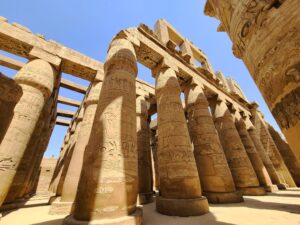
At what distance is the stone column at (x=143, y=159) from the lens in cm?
666

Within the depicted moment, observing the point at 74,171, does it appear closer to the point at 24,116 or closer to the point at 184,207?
the point at 24,116

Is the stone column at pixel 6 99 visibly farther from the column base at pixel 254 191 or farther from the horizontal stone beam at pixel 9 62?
the horizontal stone beam at pixel 9 62

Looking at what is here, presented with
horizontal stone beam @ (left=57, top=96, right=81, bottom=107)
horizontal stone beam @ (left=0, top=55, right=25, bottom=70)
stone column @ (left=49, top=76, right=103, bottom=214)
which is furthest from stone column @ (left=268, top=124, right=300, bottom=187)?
horizontal stone beam @ (left=0, top=55, right=25, bottom=70)

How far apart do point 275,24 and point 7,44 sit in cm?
1000

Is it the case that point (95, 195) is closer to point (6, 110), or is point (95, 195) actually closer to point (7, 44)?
point (6, 110)

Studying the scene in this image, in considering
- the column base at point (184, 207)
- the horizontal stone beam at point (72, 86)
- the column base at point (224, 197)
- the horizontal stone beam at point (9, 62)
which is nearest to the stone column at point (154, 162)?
the horizontal stone beam at point (72, 86)

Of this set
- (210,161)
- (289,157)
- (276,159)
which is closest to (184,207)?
(210,161)

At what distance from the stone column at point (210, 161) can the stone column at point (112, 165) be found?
4189mm

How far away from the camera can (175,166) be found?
473 centimetres

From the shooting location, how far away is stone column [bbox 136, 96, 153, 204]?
666 centimetres

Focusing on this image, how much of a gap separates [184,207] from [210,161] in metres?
2.96

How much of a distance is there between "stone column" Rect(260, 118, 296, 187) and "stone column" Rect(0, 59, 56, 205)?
15981 millimetres

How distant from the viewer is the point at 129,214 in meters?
2.96

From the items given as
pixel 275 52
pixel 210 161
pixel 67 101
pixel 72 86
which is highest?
pixel 67 101
